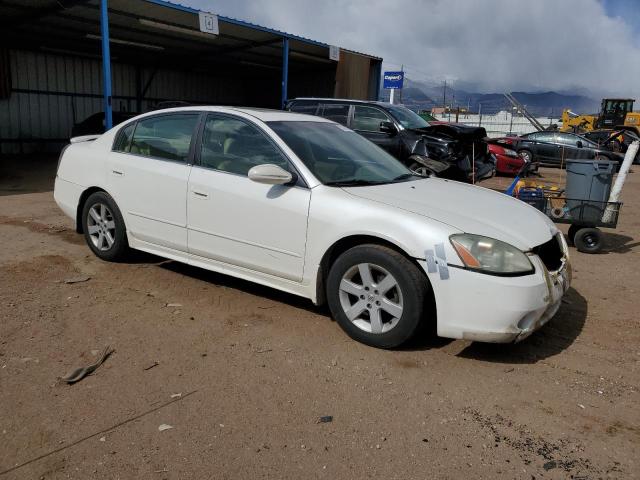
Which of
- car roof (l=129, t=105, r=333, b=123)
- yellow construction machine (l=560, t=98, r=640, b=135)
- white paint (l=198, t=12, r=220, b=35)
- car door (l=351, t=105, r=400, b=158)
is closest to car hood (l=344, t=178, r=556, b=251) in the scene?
car roof (l=129, t=105, r=333, b=123)

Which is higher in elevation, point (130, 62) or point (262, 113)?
point (130, 62)

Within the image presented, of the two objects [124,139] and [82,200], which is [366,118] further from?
[82,200]

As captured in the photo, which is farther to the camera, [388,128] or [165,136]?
[388,128]

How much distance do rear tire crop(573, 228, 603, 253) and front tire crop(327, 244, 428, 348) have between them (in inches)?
165

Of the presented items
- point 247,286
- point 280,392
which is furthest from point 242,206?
point 280,392

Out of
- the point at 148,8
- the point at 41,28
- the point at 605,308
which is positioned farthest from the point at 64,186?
the point at 41,28

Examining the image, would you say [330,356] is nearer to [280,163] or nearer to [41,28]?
[280,163]

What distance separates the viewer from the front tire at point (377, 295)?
346 cm

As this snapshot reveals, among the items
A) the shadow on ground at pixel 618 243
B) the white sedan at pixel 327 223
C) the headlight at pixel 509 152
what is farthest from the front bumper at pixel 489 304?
the headlight at pixel 509 152

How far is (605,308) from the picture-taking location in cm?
470

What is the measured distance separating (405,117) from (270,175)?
722 centimetres

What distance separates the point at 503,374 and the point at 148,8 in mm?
12150

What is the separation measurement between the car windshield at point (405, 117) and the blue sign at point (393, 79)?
8.25 m

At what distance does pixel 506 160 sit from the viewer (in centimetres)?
1525
